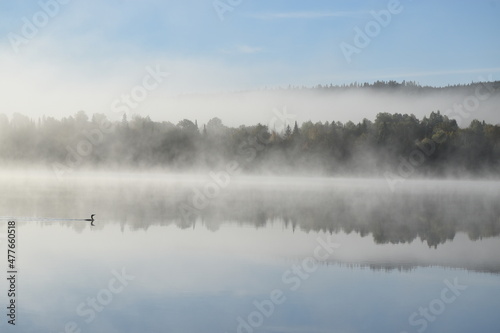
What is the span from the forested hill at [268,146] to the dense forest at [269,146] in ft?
0.41

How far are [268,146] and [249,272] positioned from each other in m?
75.2

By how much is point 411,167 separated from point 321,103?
106 ft

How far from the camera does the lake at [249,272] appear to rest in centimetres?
1137

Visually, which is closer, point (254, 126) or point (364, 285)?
point (364, 285)

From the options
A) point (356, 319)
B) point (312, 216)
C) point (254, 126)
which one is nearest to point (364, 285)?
point (356, 319)

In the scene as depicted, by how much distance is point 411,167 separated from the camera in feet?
283

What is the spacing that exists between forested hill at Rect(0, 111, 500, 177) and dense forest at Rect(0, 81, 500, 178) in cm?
12

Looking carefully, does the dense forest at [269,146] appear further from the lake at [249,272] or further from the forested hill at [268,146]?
the lake at [249,272]

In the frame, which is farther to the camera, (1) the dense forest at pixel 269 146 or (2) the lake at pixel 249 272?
(1) the dense forest at pixel 269 146

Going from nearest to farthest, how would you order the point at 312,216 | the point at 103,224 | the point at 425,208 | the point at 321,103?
→ the point at 103,224
the point at 312,216
the point at 425,208
the point at 321,103

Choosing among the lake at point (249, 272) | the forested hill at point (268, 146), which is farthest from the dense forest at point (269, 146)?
the lake at point (249, 272)

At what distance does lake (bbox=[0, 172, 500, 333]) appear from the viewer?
1137 centimetres

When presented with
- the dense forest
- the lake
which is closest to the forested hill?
the dense forest

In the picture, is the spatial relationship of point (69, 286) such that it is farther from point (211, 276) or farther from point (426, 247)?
point (426, 247)
